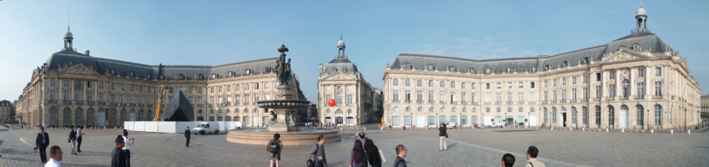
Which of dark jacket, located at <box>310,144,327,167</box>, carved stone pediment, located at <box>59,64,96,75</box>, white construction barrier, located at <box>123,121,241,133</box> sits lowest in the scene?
white construction barrier, located at <box>123,121,241,133</box>

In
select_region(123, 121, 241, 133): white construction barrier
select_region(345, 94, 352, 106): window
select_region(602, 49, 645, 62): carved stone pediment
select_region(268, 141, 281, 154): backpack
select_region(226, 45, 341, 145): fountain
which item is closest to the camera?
select_region(268, 141, 281, 154): backpack

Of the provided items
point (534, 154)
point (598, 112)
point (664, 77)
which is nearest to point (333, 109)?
point (598, 112)

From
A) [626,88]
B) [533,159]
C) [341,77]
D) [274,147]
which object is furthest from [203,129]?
[626,88]

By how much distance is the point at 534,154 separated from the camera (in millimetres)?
7516

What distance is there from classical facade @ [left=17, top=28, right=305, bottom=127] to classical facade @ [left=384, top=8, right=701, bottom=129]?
22.7m

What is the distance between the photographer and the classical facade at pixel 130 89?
89.0 meters

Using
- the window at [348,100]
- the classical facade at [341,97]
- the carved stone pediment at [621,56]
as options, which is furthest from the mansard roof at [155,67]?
the carved stone pediment at [621,56]

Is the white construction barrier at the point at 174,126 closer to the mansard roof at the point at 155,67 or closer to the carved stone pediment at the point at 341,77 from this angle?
the carved stone pediment at the point at 341,77

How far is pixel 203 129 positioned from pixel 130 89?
64.5m

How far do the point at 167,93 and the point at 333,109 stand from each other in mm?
41082

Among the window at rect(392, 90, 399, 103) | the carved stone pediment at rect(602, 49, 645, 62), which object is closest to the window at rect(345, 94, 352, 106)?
the window at rect(392, 90, 399, 103)

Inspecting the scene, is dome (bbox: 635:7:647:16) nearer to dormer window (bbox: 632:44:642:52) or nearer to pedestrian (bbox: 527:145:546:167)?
dormer window (bbox: 632:44:642:52)

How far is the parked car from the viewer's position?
1838 inches

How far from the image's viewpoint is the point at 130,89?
102 metres
